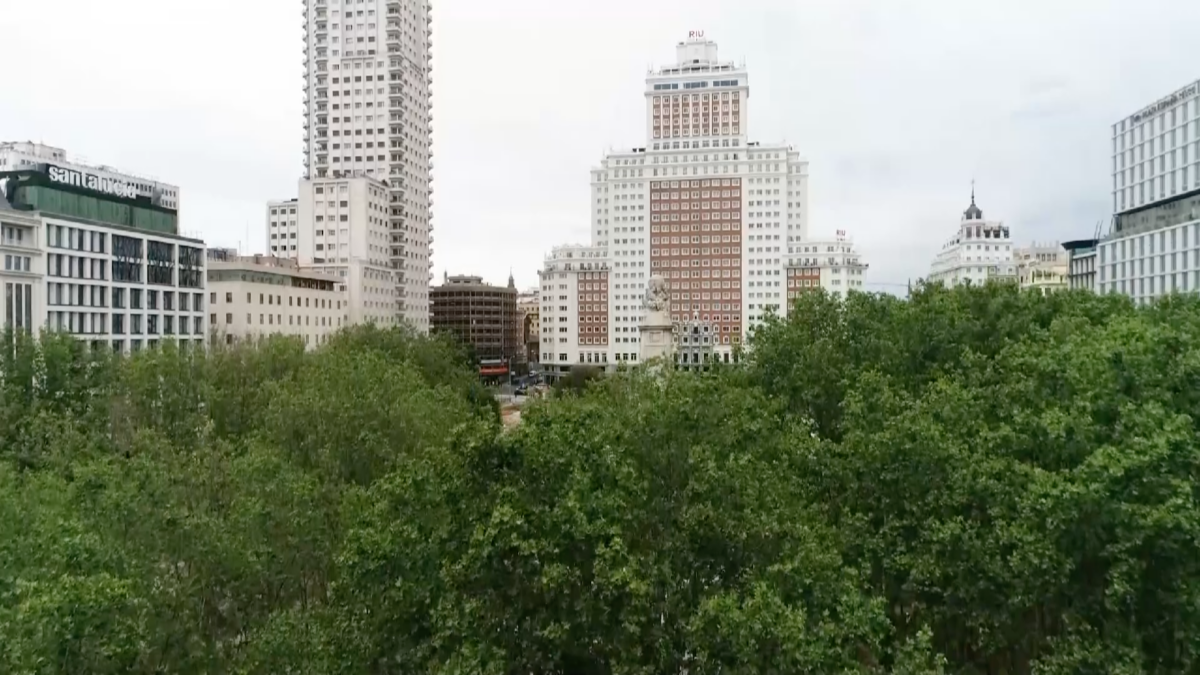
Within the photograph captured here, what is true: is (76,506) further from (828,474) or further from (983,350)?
(983,350)

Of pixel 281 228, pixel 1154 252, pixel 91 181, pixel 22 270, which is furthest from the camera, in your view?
pixel 281 228

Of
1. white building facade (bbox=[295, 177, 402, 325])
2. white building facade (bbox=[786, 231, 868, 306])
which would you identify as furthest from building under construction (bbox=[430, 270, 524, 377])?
white building facade (bbox=[786, 231, 868, 306])

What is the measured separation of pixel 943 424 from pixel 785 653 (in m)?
7.85

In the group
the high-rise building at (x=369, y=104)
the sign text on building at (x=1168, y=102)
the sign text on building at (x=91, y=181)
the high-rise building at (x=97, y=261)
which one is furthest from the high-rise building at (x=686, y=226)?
the sign text on building at (x=91, y=181)

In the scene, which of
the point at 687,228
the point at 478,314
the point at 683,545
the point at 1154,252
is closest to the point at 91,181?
the point at 683,545

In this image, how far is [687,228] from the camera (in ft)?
467

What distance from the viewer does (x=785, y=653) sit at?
47.7 feet

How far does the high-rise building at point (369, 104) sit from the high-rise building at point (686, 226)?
32707mm

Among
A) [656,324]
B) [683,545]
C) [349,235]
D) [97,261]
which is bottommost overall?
[683,545]

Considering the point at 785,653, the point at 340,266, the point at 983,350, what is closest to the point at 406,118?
the point at 340,266

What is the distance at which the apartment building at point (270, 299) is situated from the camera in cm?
8381

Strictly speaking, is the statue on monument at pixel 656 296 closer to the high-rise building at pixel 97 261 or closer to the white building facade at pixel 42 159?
the high-rise building at pixel 97 261

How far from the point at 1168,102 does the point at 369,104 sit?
9637 centimetres

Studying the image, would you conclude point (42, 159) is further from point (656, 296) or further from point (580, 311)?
point (656, 296)
